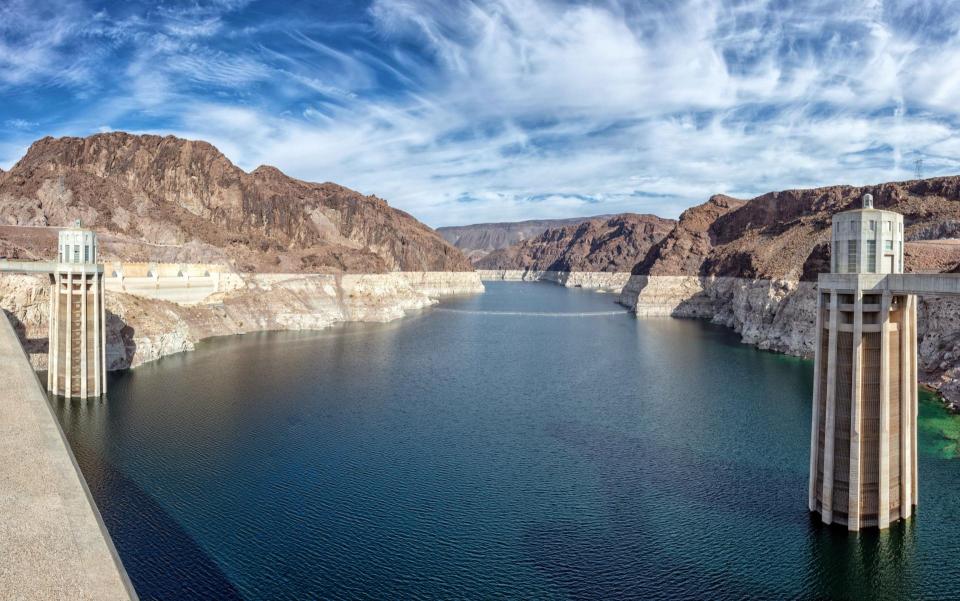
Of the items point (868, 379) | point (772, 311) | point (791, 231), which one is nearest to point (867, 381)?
point (868, 379)

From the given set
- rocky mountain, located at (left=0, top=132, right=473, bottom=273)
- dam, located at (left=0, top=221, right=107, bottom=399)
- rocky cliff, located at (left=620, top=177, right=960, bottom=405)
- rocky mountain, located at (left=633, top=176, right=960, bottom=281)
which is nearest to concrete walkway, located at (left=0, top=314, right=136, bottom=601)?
dam, located at (left=0, top=221, right=107, bottom=399)

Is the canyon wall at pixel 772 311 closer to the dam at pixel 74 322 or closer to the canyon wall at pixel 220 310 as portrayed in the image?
the canyon wall at pixel 220 310

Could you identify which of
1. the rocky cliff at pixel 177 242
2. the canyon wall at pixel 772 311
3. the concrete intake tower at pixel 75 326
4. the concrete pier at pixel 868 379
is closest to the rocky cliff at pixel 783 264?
the canyon wall at pixel 772 311

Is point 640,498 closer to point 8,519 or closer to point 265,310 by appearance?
point 8,519

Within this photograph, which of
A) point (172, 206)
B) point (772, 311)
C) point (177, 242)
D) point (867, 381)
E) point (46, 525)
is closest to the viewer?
point (46, 525)

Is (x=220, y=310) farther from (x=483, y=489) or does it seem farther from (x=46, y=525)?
(x=46, y=525)
